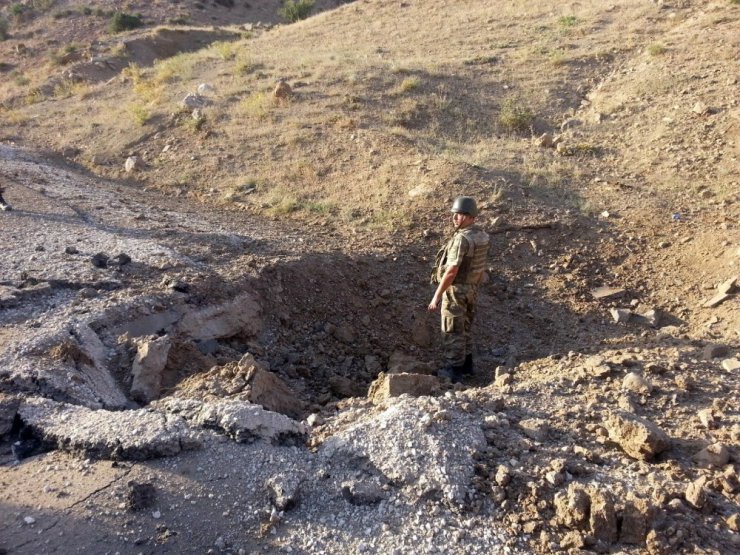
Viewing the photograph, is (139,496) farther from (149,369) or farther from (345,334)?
(345,334)

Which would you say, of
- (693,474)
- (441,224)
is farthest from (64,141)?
(693,474)

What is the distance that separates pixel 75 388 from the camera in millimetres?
3477

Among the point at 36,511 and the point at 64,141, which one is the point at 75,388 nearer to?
the point at 36,511

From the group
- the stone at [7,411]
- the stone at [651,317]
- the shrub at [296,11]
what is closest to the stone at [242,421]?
the stone at [7,411]

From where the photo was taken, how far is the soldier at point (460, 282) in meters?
4.12

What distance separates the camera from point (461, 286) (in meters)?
4.33

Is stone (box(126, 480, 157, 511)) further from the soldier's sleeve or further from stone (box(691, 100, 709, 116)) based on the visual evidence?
stone (box(691, 100, 709, 116))

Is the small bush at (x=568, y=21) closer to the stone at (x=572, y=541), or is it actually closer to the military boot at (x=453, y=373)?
the military boot at (x=453, y=373)

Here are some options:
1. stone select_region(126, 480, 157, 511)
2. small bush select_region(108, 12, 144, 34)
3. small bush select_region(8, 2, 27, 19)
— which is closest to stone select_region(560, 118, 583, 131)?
stone select_region(126, 480, 157, 511)

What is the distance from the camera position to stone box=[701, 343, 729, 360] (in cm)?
380

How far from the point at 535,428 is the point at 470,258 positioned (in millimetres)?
1487

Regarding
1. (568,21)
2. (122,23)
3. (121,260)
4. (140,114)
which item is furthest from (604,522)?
(122,23)

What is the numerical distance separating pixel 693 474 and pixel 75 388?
3332 mm

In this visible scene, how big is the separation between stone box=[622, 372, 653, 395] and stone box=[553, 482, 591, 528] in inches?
42.9
